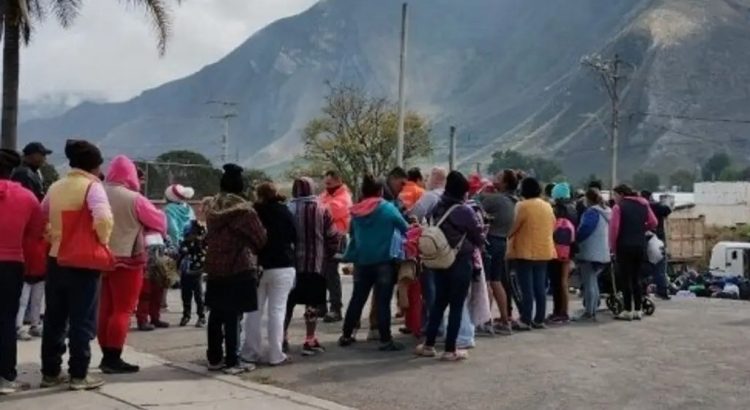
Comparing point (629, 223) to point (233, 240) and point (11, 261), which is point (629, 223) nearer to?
point (233, 240)

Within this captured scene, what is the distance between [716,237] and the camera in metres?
54.8

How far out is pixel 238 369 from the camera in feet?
31.3

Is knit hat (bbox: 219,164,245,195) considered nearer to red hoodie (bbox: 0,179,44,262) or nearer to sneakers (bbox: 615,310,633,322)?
red hoodie (bbox: 0,179,44,262)

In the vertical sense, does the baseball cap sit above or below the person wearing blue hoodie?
above

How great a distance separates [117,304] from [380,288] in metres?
2.87

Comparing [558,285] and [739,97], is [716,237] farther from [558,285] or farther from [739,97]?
[739,97]

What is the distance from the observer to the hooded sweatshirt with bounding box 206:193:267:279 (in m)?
9.33

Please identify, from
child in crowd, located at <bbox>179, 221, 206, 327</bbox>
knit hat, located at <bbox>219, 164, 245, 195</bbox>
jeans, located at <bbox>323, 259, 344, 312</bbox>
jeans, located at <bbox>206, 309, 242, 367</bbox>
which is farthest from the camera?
jeans, located at <bbox>323, 259, 344, 312</bbox>

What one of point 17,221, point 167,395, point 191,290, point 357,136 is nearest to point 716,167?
point 357,136

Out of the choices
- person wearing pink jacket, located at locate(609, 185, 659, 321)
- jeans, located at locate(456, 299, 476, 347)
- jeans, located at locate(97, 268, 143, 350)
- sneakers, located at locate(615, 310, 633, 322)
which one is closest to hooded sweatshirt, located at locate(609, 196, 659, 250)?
person wearing pink jacket, located at locate(609, 185, 659, 321)

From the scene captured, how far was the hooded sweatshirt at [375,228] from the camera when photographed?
10.6m

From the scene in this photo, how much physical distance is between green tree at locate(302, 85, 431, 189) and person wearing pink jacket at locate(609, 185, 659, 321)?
1633 inches

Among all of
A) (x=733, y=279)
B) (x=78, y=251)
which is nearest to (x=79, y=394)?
(x=78, y=251)

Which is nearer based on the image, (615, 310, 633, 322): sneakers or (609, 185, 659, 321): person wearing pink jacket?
(609, 185, 659, 321): person wearing pink jacket
